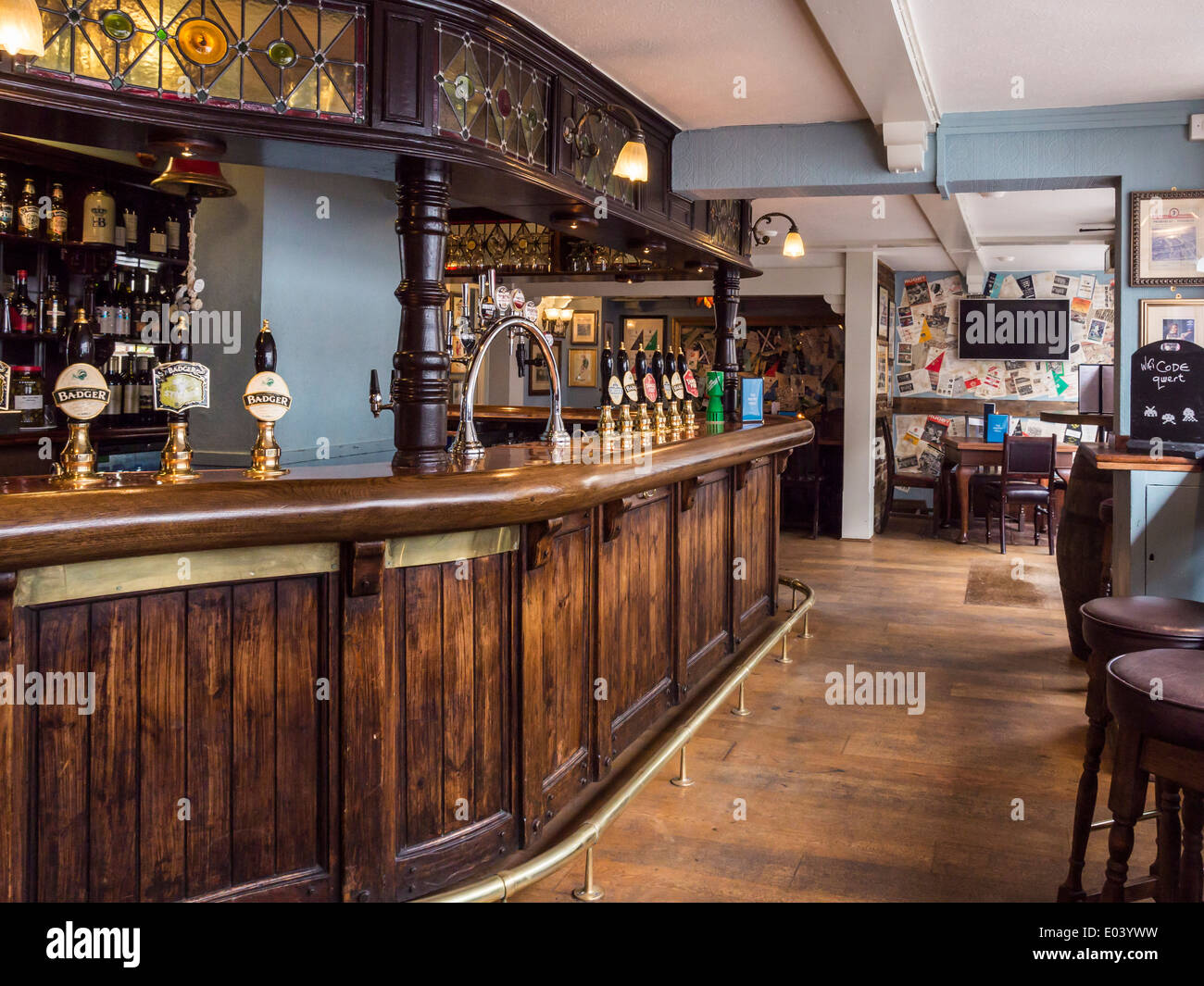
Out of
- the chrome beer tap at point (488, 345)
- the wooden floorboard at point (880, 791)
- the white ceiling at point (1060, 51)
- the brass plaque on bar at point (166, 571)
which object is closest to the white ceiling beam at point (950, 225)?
the white ceiling at point (1060, 51)

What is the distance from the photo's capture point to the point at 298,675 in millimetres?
2334

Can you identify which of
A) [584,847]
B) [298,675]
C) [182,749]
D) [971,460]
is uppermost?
[971,460]

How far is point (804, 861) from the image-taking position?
2928mm

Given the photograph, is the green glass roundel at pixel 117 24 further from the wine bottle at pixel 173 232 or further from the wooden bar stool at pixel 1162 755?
the wine bottle at pixel 173 232

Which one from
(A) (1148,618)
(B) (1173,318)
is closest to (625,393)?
(B) (1173,318)

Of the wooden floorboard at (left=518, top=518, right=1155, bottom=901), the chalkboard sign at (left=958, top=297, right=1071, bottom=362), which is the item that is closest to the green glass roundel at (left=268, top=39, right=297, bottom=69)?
the wooden floorboard at (left=518, top=518, right=1155, bottom=901)

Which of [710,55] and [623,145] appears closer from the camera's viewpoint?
[710,55]

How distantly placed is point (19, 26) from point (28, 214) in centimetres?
359

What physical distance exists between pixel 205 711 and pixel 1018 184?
4.63 meters

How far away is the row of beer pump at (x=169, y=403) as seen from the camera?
2.29 metres

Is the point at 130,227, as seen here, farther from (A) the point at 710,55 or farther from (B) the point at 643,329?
(B) the point at 643,329

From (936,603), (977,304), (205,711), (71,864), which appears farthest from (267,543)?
(977,304)

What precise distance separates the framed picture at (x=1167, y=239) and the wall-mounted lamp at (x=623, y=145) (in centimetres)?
231
